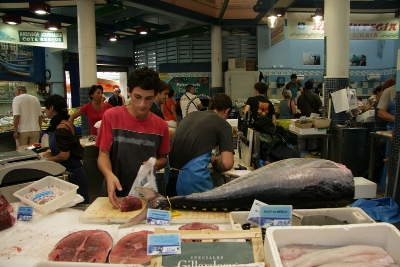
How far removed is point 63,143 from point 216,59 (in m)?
10.4

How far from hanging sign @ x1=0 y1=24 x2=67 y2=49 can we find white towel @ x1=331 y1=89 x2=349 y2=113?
8322 millimetres

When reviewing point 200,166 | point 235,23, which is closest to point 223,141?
point 200,166

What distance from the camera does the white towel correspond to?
6.28 meters

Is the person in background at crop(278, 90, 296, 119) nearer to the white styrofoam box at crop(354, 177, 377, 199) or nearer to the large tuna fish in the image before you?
the white styrofoam box at crop(354, 177, 377, 199)

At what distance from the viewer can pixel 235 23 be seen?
519 inches

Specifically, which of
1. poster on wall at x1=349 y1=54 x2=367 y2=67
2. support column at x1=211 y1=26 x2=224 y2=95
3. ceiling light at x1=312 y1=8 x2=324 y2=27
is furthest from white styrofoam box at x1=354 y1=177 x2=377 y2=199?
poster on wall at x1=349 y1=54 x2=367 y2=67

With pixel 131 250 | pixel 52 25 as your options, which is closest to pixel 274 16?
pixel 52 25

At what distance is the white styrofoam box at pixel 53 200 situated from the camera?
91.6 inches

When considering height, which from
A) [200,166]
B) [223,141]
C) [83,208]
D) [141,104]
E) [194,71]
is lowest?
[83,208]

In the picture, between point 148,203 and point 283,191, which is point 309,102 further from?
point 148,203

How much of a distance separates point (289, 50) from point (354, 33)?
4275 millimetres

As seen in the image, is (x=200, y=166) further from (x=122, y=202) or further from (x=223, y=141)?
(x=122, y=202)

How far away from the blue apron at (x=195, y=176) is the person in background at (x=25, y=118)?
647 centimetres

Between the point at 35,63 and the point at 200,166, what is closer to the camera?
the point at 200,166
